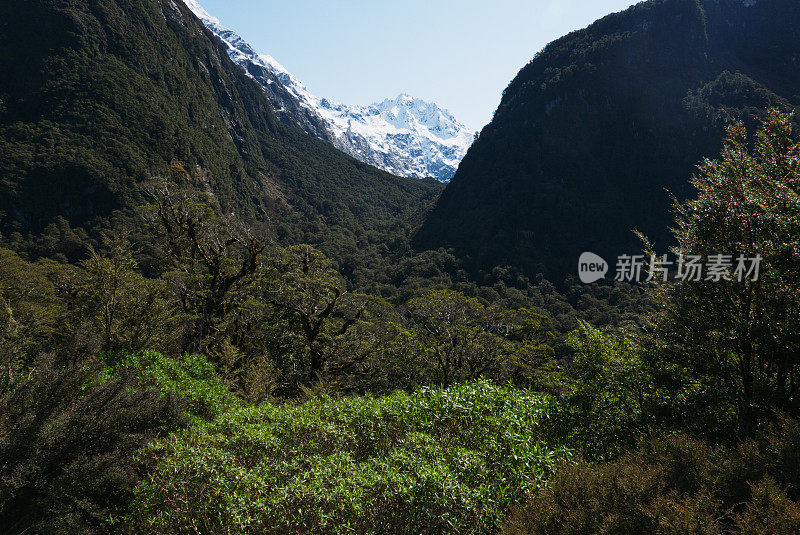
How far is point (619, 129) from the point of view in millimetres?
118562

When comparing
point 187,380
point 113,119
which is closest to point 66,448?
point 187,380

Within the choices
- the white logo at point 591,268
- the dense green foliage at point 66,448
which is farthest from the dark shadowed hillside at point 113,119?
the white logo at point 591,268

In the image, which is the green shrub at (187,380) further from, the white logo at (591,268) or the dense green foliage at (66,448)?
the white logo at (591,268)

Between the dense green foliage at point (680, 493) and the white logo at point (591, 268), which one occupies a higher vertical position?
the white logo at point (591, 268)

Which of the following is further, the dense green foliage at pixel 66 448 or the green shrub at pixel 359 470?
the dense green foliage at pixel 66 448

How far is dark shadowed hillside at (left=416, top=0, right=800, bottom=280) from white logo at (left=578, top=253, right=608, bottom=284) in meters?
2.47

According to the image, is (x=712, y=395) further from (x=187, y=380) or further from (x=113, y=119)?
(x=113, y=119)

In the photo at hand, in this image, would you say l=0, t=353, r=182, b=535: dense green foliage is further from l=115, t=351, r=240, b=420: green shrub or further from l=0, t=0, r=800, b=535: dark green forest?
l=115, t=351, r=240, b=420: green shrub

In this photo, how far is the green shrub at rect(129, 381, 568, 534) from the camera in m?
4.55

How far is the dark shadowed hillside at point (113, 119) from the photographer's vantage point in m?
73.8

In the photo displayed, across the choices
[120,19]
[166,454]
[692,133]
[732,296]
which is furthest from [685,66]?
[120,19]

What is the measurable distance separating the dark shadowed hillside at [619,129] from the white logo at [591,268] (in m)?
2.47

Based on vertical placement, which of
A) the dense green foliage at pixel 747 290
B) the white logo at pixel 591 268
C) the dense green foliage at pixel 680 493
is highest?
the white logo at pixel 591 268

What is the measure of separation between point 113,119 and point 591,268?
12994 cm
